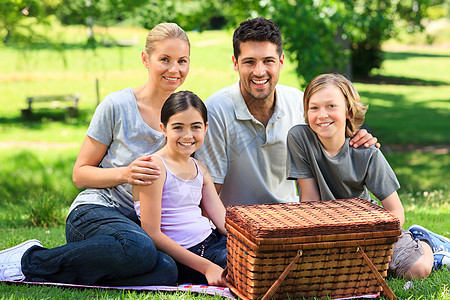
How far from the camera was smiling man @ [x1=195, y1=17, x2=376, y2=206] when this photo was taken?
12.0 ft

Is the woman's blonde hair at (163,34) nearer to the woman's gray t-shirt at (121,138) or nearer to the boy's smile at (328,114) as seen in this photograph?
the woman's gray t-shirt at (121,138)

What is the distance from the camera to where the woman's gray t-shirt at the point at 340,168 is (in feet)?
11.0

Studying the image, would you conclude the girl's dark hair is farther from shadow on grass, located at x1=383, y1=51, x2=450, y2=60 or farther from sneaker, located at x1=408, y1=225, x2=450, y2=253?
shadow on grass, located at x1=383, y1=51, x2=450, y2=60

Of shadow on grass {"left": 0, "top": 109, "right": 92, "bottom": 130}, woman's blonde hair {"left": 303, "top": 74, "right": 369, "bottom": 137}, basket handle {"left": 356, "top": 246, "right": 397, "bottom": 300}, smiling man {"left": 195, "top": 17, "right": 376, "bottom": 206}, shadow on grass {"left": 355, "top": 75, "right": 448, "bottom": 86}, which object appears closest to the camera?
basket handle {"left": 356, "top": 246, "right": 397, "bottom": 300}

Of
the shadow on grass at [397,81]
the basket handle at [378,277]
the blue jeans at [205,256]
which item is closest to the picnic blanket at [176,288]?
the blue jeans at [205,256]

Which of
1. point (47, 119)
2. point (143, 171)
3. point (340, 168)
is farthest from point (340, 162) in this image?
point (47, 119)

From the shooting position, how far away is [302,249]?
2.76m

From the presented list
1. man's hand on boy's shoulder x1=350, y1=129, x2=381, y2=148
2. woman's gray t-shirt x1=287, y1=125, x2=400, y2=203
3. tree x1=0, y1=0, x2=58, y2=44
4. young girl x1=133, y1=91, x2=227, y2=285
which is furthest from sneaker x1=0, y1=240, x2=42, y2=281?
tree x1=0, y1=0, x2=58, y2=44

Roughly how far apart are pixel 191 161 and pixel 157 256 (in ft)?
2.12

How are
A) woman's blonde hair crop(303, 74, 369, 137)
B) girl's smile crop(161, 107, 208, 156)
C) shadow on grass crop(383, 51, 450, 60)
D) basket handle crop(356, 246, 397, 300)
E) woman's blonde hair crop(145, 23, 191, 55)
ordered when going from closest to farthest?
basket handle crop(356, 246, 397, 300) < girl's smile crop(161, 107, 208, 156) < woman's blonde hair crop(303, 74, 369, 137) < woman's blonde hair crop(145, 23, 191, 55) < shadow on grass crop(383, 51, 450, 60)

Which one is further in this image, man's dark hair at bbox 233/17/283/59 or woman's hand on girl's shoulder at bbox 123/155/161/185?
man's dark hair at bbox 233/17/283/59

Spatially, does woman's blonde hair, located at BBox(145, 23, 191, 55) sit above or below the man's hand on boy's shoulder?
above

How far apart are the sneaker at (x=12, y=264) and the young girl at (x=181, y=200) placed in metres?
0.73

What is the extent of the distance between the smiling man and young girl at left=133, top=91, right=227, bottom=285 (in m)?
0.33
